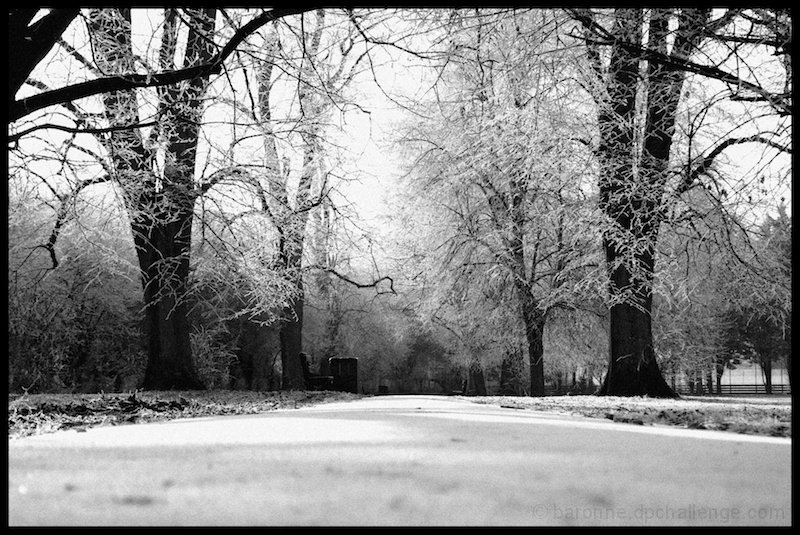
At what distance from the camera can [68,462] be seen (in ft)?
8.68

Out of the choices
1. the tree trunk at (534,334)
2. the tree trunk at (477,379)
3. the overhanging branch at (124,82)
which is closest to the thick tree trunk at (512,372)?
the tree trunk at (477,379)

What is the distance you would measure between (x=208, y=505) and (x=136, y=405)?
6.92 meters

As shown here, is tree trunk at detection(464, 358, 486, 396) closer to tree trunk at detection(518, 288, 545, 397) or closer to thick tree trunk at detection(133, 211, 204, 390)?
tree trunk at detection(518, 288, 545, 397)

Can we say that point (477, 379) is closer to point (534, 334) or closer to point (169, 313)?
point (534, 334)

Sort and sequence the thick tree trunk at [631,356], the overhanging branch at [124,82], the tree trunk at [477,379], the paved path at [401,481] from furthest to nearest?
the tree trunk at [477,379] → the thick tree trunk at [631,356] → the overhanging branch at [124,82] → the paved path at [401,481]

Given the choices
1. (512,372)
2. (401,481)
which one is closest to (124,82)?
(401,481)

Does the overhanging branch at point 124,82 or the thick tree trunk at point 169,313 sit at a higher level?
the overhanging branch at point 124,82

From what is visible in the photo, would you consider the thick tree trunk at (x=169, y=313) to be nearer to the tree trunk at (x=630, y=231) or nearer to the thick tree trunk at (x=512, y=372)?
the tree trunk at (x=630, y=231)

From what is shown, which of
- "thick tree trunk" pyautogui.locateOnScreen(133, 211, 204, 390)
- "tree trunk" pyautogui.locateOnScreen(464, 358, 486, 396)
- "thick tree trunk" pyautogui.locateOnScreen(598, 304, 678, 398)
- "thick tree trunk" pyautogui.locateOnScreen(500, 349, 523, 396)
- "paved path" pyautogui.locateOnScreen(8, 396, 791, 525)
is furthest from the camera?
"tree trunk" pyautogui.locateOnScreen(464, 358, 486, 396)

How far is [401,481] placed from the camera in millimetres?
2090

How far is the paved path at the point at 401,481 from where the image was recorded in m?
1.71

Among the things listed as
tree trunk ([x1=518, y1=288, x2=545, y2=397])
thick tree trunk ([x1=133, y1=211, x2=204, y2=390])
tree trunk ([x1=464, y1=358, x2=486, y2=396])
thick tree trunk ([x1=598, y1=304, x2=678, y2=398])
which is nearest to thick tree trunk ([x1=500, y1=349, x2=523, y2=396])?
tree trunk ([x1=464, y1=358, x2=486, y2=396])

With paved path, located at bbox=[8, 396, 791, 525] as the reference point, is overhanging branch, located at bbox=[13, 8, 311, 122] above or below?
above

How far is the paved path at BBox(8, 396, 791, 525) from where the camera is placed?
1.71 meters
